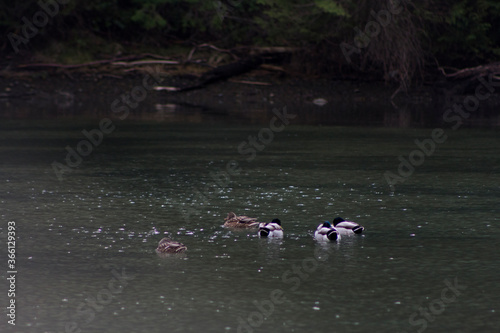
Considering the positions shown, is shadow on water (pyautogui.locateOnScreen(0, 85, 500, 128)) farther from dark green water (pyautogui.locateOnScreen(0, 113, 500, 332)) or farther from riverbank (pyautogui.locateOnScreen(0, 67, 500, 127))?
dark green water (pyautogui.locateOnScreen(0, 113, 500, 332))

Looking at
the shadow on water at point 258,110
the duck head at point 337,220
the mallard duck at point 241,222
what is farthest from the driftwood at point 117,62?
the duck head at point 337,220

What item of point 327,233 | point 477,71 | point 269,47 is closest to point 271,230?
point 327,233

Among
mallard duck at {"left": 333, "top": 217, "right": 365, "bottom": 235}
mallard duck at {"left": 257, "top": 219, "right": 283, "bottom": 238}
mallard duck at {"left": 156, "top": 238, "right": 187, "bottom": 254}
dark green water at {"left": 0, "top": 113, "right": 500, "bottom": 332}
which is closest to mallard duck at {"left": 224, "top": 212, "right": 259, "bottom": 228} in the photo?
dark green water at {"left": 0, "top": 113, "right": 500, "bottom": 332}

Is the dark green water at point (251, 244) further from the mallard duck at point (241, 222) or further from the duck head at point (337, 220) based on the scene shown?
the duck head at point (337, 220)

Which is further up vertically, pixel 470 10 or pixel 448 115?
pixel 470 10

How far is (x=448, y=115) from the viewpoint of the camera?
29.8 metres

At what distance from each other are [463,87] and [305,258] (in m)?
27.9

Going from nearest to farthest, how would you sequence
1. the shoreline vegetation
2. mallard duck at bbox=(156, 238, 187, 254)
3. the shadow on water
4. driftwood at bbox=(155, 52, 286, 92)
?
mallard duck at bbox=(156, 238, 187, 254), the shadow on water, the shoreline vegetation, driftwood at bbox=(155, 52, 286, 92)

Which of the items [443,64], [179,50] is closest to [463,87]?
[443,64]

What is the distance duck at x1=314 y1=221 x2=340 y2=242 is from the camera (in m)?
10.3

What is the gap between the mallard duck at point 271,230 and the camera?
10.5 m

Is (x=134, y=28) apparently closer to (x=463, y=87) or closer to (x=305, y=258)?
(x=463, y=87)

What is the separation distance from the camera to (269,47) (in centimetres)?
3847

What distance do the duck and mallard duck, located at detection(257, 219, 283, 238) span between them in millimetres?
440
